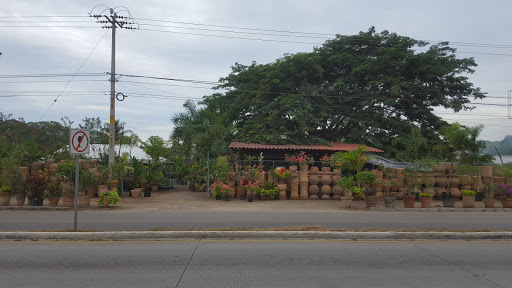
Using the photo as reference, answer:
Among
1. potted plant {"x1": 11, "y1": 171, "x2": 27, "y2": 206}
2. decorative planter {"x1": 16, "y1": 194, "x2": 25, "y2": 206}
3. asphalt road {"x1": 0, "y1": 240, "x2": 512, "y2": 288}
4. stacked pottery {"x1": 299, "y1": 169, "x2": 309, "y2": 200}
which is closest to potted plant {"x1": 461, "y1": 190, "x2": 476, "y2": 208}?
stacked pottery {"x1": 299, "y1": 169, "x2": 309, "y2": 200}

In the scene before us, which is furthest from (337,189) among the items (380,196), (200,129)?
(200,129)

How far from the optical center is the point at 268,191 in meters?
15.2

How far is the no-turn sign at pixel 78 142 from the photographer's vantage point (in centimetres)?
848

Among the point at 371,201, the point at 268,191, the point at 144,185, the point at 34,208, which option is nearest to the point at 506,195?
the point at 371,201

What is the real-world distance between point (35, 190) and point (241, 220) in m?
8.07

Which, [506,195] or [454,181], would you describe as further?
[454,181]

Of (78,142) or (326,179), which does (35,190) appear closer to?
(78,142)

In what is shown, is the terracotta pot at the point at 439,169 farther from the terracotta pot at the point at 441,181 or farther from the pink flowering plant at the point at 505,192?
the pink flowering plant at the point at 505,192

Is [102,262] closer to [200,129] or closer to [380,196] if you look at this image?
[380,196]

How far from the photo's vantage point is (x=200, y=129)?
2161 cm

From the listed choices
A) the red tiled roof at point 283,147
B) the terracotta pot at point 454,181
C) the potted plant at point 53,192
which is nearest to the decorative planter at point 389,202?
the terracotta pot at point 454,181

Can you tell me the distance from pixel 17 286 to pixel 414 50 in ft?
81.9

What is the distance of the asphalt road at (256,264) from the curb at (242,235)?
367 millimetres

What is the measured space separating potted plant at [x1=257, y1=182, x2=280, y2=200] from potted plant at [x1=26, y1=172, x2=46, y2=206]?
829 centimetres
